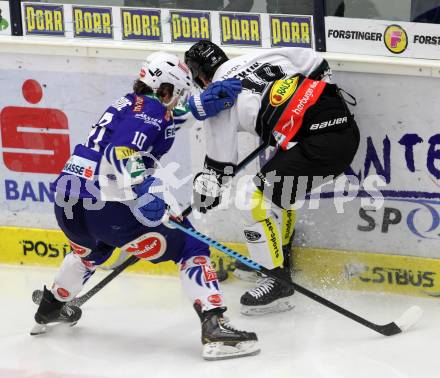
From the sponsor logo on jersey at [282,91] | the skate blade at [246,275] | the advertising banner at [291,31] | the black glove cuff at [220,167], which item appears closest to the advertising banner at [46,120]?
the skate blade at [246,275]

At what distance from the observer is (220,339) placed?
13.5 ft

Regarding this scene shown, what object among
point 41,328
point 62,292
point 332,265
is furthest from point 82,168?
point 332,265

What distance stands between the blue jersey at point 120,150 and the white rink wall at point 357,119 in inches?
39.6

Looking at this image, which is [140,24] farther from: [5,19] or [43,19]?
[5,19]

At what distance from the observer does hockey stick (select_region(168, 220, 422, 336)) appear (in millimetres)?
4207

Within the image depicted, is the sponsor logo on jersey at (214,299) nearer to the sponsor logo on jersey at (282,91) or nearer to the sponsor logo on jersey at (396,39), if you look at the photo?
the sponsor logo on jersey at (282,91)

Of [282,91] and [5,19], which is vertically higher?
[5,19]

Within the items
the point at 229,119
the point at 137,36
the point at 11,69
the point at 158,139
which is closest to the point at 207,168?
the point at 229,119

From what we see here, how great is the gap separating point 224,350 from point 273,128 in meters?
1.03

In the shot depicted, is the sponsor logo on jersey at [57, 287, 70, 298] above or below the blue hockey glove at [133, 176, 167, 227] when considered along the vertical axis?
below

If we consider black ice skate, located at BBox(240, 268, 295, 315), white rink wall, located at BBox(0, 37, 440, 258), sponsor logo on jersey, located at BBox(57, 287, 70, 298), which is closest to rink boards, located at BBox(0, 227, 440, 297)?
white rink wall, located at BBox(0, 37, 440, 258)

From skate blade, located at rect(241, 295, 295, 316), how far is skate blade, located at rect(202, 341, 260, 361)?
0.54m

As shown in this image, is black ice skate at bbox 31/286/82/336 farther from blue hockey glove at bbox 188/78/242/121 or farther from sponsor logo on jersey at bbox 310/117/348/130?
sponsor logo on jersey at bbox 310/117/348/130

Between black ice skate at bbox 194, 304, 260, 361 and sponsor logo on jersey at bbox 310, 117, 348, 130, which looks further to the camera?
sponsor logo on jersey at bbox 310, 117, 348, 130
